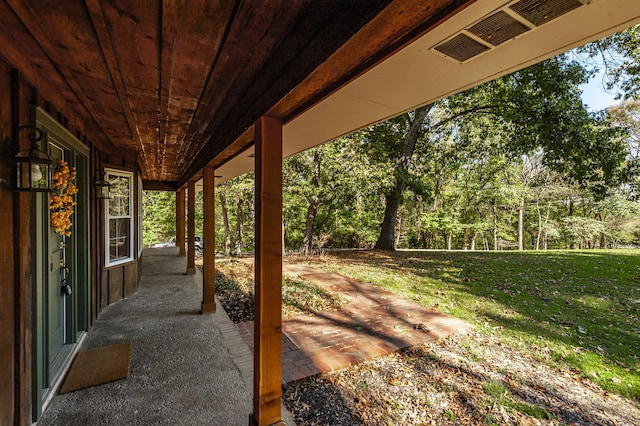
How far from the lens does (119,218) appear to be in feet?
16.4

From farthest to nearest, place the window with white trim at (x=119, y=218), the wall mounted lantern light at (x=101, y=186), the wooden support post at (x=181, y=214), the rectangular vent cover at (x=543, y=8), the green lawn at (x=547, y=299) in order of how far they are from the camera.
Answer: the wooden support post at (x=181, y=214) → the window with white trim at (x=119, y=218) → the wall mounted lantern light at (x=101, y=186) → the green lawn at (x=547, y=299) → the rectangular vent cover at (x=543, y=8)

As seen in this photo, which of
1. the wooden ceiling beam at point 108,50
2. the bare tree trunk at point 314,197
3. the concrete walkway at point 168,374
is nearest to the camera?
the wooden ceiling beam at point 108,50

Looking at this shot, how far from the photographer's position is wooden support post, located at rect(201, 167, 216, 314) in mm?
4143

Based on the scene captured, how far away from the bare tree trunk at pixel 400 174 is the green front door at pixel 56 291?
8.65m

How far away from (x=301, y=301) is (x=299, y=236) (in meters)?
11.3

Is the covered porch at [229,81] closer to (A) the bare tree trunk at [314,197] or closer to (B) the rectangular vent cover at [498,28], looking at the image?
(B) the rectangular vent cover at [498,28]

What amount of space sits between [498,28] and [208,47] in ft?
4.19

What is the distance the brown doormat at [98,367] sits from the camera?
2.53m

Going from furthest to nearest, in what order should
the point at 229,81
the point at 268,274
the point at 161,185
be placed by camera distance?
Result: the point at 161,185 → the point at 268,274 → the point at 229,81

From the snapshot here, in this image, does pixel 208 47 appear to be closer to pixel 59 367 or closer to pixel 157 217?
pixel 59 367

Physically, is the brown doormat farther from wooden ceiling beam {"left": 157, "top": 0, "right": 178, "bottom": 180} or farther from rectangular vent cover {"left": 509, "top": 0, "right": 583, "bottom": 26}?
rectangular vent cover {"left": 509, "top": 0, "right": 583, "bottom": 26}

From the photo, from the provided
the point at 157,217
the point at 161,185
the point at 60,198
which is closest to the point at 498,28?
the point at 60,198

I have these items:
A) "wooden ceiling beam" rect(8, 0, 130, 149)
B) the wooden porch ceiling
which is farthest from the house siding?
"wooden ceiling beam" rect(8, 0, 130, 149)

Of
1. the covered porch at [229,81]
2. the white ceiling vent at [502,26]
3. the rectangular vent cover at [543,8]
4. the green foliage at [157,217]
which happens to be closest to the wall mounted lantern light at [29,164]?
the covered porch at [229,81]
